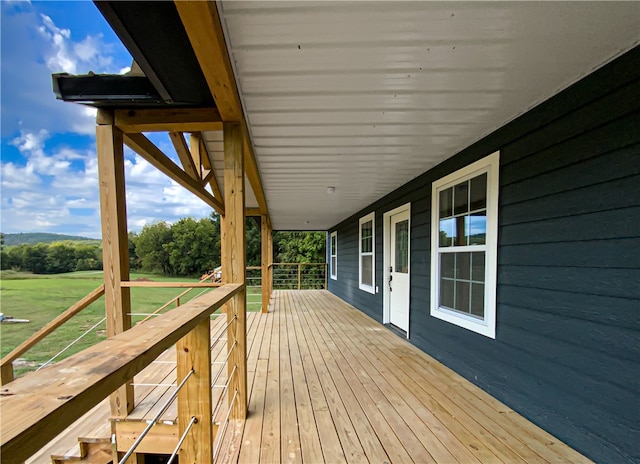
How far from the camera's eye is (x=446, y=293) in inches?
113

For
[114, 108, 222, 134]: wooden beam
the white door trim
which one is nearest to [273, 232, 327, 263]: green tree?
the white door trim

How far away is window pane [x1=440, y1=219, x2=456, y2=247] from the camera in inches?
110

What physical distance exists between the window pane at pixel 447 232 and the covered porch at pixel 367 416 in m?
1.24

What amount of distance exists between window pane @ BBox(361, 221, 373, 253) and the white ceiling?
321 cm

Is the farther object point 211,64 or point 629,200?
point 629,200

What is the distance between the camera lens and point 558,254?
5.60 ft

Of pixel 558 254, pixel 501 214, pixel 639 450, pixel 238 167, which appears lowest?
pixel 639 450

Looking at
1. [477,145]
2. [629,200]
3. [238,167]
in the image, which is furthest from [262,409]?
[477,145]

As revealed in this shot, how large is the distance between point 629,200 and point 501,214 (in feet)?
2.54

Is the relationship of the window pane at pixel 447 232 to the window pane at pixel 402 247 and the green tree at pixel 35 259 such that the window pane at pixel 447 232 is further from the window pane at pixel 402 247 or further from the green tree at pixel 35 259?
the green tree at pixel 35 259

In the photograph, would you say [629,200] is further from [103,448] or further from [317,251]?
[317,251]

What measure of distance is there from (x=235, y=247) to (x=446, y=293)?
2193 mm

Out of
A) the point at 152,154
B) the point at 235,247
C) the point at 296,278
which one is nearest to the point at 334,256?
the point at 296,278

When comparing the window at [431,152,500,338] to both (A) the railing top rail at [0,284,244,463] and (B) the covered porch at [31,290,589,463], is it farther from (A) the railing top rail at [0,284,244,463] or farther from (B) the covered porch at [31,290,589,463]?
(A) the railing top rail at [0,284,244,463]
